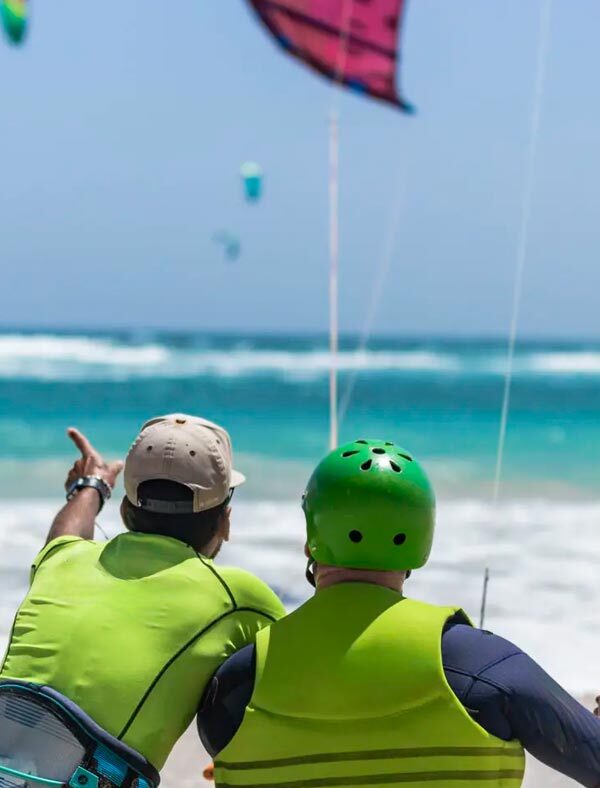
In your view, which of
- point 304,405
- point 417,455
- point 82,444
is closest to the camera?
point 82,444

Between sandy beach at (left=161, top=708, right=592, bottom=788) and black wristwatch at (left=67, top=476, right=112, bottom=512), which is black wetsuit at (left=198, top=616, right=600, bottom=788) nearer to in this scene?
black wristwatch at (left=67, top=476, right=112, bottom=512)

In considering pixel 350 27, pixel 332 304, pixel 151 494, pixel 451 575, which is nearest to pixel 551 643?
pixel 451 575

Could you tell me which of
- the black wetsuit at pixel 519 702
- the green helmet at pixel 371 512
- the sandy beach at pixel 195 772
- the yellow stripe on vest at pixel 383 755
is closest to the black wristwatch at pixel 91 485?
the green helmet at pixel 371 512

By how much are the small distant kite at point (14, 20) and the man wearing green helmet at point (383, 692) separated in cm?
974

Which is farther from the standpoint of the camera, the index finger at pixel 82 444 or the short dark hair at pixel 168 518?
the index finger at pixel 82 444

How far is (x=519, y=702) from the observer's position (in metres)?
1.66

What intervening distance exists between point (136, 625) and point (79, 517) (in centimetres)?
57

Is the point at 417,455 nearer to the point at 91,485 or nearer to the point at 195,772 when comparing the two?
the point at 195,772

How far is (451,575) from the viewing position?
6.57 metres

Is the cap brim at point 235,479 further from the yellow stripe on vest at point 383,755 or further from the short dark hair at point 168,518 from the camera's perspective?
the yellow stripe on vest at point 383,755

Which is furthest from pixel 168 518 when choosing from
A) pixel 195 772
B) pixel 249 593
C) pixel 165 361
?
pixel 165 361

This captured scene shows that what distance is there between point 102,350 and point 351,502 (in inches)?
2072

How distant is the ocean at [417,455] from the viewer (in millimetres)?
6137

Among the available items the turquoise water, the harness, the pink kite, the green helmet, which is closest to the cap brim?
the green helmet
